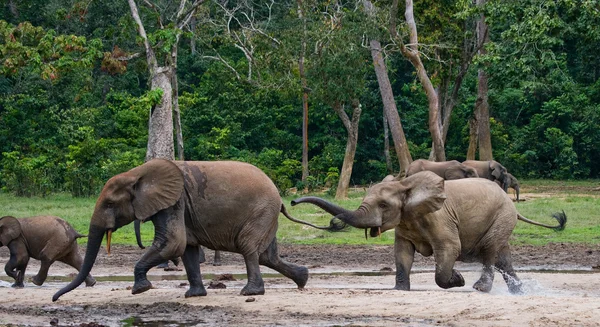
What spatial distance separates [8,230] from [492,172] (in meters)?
18.4

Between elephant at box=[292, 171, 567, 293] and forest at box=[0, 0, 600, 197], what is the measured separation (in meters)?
12.8

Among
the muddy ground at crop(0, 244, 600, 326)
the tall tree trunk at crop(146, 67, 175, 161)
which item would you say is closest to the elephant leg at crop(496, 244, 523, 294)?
the muddy ground at crop(0, 244, 600, 326)

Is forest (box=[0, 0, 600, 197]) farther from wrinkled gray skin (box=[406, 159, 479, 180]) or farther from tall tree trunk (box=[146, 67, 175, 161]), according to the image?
wrinkled gray skin (box=[406, 159, 479, 180])

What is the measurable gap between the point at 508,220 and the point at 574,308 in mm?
2817

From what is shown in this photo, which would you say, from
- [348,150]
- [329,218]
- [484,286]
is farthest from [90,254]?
[348,150]

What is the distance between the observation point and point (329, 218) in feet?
76.5

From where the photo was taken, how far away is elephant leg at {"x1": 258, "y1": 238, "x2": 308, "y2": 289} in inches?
504

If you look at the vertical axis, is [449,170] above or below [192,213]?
below

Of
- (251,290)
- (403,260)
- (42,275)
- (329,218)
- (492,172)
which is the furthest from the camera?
(492,172)

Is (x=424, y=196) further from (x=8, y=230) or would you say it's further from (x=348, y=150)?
(x=348, y=150)

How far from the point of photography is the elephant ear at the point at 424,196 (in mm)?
11930

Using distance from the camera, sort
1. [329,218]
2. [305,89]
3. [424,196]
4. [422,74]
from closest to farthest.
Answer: [424,196]
[329,218]
[422,74]
[305,89]

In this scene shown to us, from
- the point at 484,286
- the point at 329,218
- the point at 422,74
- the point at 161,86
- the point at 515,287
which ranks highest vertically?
the point at 422,74

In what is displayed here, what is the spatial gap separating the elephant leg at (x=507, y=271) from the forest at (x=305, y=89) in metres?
12.9
